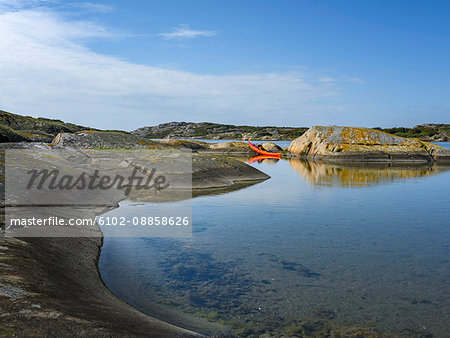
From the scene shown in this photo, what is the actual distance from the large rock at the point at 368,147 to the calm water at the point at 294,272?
32.4m

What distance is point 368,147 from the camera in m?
45.1

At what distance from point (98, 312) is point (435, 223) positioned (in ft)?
36.4

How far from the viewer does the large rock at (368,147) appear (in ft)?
146

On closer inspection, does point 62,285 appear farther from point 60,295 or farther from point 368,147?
point 368,147

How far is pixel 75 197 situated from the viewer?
12.4 meters

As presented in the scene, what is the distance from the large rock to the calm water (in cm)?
3238

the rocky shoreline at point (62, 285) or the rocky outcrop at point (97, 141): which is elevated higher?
the rocky outcrop at point (97, 141)

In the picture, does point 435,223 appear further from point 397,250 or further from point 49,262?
point 49,262

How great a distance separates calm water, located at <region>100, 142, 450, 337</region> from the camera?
18.3 ft

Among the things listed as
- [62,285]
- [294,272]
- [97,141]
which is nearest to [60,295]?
[62,285]

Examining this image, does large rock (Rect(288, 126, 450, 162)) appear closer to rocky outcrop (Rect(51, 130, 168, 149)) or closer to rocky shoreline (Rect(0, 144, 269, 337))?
rocky outcrop (Rect(51, 130, 168, 149))

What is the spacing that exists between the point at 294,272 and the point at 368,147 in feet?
135

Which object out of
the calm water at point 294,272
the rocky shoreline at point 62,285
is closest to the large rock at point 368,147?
the rocky shoreline at point 62,285

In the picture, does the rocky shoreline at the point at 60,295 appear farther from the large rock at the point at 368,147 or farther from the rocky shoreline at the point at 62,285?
the large rock at the point at 368,147
